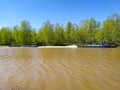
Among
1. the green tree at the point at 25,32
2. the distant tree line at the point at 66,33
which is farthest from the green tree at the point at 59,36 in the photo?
the green tree at the point at 25,32

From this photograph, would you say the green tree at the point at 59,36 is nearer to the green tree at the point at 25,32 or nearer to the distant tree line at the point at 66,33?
the distant tree line at the point at 66,33

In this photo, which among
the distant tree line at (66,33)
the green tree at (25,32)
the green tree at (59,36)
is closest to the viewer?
the distant tree line at (66,33)

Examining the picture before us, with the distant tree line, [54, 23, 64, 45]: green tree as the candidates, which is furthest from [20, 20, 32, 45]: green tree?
[54, 23, 64, 45]: green tree

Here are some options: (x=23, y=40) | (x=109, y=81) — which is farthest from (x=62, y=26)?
(x=109, y=81)

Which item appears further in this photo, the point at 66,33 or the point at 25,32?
the point at 25,32

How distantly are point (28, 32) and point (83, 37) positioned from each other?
893 inches

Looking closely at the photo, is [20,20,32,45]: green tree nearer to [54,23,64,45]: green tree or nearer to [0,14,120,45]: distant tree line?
[0,14,120,45]: distant tree line

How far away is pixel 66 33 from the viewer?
64.6 metres

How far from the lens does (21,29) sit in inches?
2768

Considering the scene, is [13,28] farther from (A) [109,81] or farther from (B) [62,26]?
(A) [109,81]

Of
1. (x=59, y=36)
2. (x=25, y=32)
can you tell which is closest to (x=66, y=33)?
(x=59, y=36)

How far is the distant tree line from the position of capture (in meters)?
52.6

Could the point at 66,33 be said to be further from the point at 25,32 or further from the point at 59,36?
the point at 25,32

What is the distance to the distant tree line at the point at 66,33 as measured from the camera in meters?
52.6
